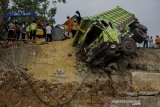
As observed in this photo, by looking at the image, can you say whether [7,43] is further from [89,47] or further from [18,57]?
[89,47]

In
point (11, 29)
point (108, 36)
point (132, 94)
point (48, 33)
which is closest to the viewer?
point (108, 36)

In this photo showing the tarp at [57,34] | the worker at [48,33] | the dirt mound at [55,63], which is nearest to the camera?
the dirt mound at [55,63]

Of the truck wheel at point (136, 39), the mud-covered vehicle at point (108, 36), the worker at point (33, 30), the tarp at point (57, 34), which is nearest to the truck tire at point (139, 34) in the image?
the mud-covered vehicle at point (108, 36)

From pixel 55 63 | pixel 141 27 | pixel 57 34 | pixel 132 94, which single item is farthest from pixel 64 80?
pixel 141 27

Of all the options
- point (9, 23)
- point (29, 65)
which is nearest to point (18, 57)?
point (29, 65)

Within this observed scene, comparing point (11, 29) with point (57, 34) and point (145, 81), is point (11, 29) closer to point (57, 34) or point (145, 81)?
point (57, 34)

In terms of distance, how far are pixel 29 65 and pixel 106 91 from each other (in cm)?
375

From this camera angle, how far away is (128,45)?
84.8 ft

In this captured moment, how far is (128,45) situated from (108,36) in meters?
1.42

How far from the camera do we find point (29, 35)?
28500 mm

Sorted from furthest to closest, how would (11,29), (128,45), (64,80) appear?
(11,29), (128,45), (64,80)

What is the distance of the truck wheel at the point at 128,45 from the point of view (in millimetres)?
25741

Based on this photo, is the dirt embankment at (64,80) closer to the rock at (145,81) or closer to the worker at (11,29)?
the rock at (145,81)

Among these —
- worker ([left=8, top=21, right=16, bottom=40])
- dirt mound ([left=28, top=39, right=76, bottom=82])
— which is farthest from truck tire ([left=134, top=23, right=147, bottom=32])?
worker ([left=8, top=21, right=16, bottom=40])
